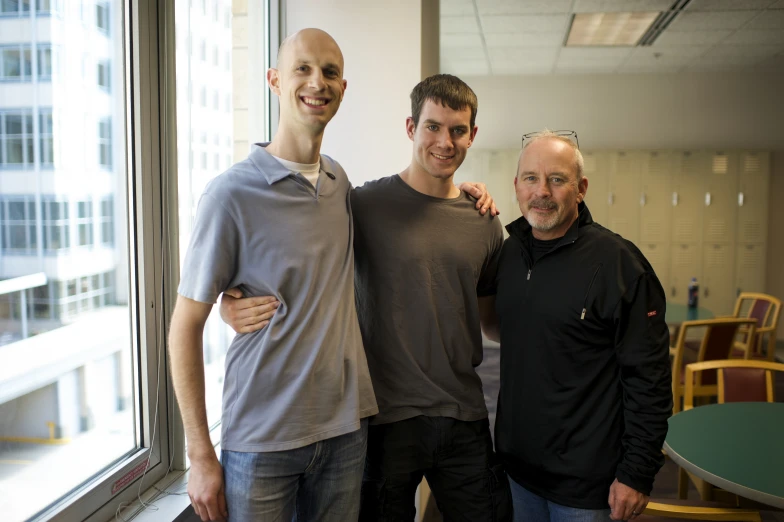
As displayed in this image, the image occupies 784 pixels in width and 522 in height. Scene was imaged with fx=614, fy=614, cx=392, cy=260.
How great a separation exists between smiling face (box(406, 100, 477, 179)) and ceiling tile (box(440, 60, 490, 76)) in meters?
5.05

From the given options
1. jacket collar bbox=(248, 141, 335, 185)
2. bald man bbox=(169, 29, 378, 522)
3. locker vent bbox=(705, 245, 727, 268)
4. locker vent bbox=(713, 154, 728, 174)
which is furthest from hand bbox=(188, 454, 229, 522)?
locker vent bbox=(713, 154, 728, 174)

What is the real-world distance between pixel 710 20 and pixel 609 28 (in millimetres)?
752

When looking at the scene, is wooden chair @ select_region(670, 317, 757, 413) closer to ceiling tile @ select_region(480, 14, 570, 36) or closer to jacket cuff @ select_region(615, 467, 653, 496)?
jacket cuff @ select_region(615, 467, 653, 496)

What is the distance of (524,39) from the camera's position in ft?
17.8

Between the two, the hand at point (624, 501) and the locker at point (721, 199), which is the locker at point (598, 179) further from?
the hand at point (624, 501)

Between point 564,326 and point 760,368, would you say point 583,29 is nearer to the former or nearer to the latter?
point 760,368

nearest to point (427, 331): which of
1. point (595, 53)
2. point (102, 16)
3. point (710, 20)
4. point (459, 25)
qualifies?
point (102, 16)

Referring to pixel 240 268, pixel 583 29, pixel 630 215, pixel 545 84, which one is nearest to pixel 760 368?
pixel 240 268

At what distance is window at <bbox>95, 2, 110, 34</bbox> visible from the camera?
1616 millimetres

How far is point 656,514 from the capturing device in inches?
75.5

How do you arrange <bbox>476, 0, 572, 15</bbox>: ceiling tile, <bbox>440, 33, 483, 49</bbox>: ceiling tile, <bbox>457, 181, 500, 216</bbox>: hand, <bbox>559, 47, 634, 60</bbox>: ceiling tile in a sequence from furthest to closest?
<bbox>559, 47, 634, 60</bbox>: ceiling tile < <bbox>440, 33, 483, 49</bbox>: ceiling tile < <bbox>476, 0, 572, 15</bbox>: ceiling tile < <bbox>457, 181, 500, 216</bbox>: hand

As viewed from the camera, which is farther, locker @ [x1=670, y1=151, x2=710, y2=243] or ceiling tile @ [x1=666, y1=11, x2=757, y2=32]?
locker @ [x1=670, y1=151, x2=710, y2=243]

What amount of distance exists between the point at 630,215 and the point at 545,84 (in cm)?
177

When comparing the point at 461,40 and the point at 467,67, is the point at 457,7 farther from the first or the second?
the point at 467,67
